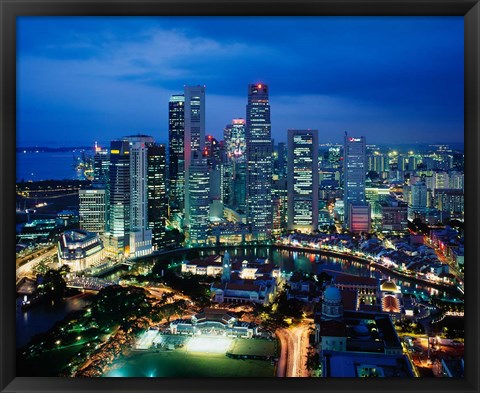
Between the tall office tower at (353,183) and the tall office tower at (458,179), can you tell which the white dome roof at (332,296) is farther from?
the tall office tower at (353,183)

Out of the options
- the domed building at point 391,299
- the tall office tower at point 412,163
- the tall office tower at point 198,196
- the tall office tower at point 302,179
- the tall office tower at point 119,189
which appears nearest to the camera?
the domed building at point 391,299

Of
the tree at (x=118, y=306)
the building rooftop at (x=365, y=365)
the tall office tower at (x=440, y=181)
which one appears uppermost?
the tall office tower at (x=440, y=181)

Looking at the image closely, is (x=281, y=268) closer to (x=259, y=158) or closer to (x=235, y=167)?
(x=259, y=158)

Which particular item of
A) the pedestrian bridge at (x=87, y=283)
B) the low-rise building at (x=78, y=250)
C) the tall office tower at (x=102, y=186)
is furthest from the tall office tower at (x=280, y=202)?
the pedestrian bridge at (x=87, y=283)

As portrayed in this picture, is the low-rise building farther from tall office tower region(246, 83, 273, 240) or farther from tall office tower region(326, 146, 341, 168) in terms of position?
tall office tower region(326, 146, 341, 168)

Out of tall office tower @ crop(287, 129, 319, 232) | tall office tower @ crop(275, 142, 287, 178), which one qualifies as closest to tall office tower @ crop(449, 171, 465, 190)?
tall office tower @ crop(287, 129, 319, 232)

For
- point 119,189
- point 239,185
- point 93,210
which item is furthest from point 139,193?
point 239,185
